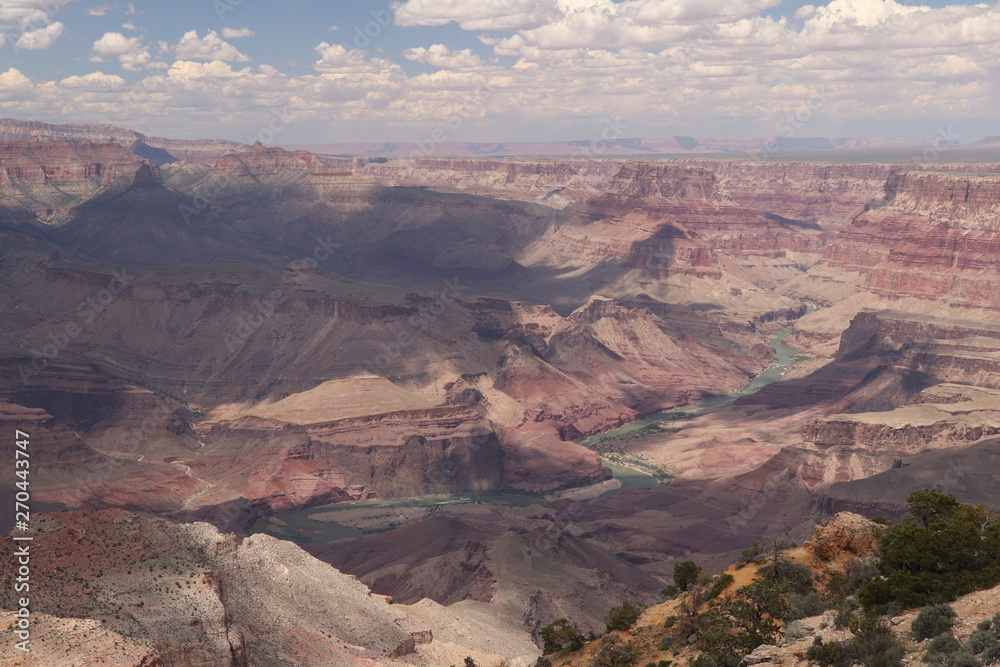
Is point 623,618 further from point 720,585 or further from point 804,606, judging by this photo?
point 804,606

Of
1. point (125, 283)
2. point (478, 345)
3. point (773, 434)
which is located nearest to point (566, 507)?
point (773, 434)

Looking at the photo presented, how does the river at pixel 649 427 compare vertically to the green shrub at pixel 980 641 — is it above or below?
below

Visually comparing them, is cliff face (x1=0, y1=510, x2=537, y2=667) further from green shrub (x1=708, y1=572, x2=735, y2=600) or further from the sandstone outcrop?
the sandstone outcrop

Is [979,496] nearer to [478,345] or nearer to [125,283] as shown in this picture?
[478,345]

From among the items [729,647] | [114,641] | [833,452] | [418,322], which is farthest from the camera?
[418,322]

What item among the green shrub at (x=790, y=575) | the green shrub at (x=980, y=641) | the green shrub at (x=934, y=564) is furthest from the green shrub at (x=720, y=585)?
the green shrub at (x=980, y=641)

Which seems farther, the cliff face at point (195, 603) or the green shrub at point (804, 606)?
the cliff face at point (195, 603)

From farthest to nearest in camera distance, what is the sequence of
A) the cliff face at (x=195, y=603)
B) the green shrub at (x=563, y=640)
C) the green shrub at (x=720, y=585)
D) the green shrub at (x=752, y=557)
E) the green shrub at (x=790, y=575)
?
1. the green shrub at (x=563, y=640)
2. the green shrub at (x=752, y=557)
3. the green shrub at (x=720, y=585)
4. the cliff face at (x=195, y=603)
5. the green shrub at (x=790, y=575)

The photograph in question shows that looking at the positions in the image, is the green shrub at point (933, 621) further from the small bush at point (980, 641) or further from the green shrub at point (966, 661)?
the green shrub at point (966, 661)

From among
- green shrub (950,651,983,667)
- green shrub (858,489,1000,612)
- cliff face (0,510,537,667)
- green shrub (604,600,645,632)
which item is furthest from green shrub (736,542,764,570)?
cliff face (0,510,537,667)
